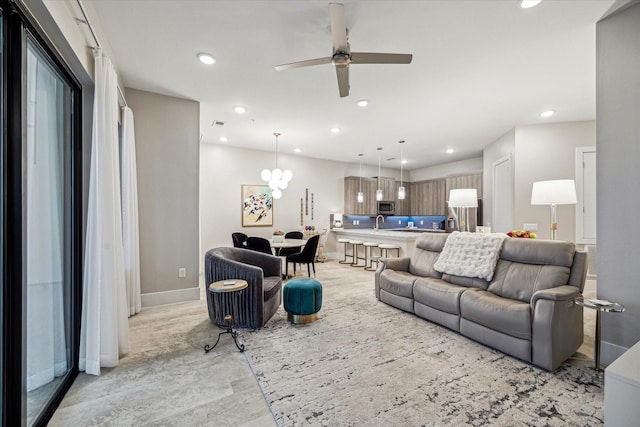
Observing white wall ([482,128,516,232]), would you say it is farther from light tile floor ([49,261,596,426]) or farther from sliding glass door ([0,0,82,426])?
sliding glass door ([0,0,82,426])

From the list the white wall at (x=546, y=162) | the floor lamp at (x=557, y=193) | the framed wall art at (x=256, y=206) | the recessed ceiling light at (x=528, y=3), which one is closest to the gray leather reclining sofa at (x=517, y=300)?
the floor lamp at (x=557, y=193)

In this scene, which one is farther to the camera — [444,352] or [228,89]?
[228,89]

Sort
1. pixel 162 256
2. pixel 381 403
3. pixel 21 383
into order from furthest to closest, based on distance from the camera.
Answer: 1. pixel 162 256
2. pixel 381 403
3. pixel 21 383

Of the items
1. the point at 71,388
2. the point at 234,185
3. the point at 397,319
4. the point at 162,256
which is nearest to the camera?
the point at 71,388

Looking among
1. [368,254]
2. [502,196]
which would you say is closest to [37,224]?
[368,254]

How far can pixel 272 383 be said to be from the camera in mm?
2066

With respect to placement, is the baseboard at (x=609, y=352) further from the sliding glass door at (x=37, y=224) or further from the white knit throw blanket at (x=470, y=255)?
the sliding glass door at (x=37, y=224)

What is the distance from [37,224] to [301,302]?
7.70 feet

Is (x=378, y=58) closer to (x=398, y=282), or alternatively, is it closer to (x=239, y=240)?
(x=398, y=282)

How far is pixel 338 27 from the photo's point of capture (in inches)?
80.1

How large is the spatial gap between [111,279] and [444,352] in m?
2.99

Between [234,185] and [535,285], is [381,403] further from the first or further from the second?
[234,185]

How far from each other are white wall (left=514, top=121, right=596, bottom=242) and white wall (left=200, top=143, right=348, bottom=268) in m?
4.46

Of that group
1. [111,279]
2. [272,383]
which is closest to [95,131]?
[111,279]
